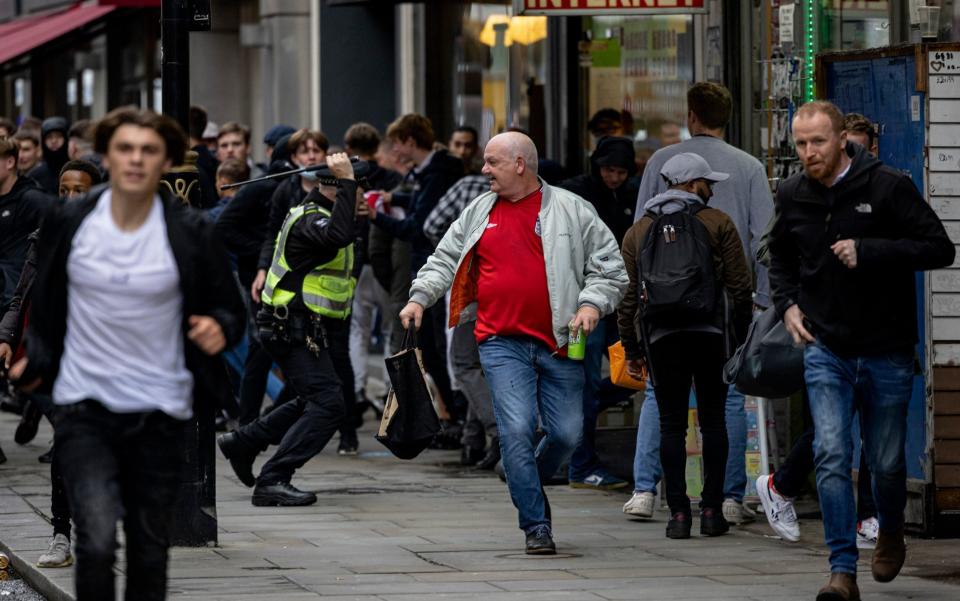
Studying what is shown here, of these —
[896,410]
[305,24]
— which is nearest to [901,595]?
[896,410]

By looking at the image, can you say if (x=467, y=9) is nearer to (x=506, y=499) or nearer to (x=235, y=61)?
(x=235, y=61)

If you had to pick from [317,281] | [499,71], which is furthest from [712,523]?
[499,71]

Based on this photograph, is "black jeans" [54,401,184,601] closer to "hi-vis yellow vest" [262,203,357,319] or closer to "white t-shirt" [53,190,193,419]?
"white t-shirt" [53,190,193,419]

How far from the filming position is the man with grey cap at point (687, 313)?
28.1ft

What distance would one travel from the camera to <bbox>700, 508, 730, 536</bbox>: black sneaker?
8859 millimetres

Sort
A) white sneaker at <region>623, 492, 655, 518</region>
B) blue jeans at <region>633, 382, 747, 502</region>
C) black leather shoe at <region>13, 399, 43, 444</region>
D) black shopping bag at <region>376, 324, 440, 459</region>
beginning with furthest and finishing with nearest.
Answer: black leather shoe at <region>13, 399, 43, 444</region> < white sneaker at <region>623, 492, 655, 518</region> < blue jeans at <region>633, 382, 747, 502</region> < black shopping bag at <region>376, 324, 440, 459</region>

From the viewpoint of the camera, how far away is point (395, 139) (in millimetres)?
12734

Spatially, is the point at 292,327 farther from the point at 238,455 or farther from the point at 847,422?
the point at 847,422

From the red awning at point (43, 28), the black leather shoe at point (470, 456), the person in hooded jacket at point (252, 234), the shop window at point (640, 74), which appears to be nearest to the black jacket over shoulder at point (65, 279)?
the black leather shoe at point (470, 456)

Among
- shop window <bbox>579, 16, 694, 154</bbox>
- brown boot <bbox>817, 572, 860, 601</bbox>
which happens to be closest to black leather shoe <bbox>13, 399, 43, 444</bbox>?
shop window <bbox>579, 16, 694, 154</bbox>

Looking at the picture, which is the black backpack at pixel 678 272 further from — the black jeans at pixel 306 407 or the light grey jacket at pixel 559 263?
the black jeans at pixel 306 407

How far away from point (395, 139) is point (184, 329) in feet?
22.5

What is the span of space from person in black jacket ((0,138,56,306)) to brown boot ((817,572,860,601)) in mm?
5522

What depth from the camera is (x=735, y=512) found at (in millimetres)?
9250
